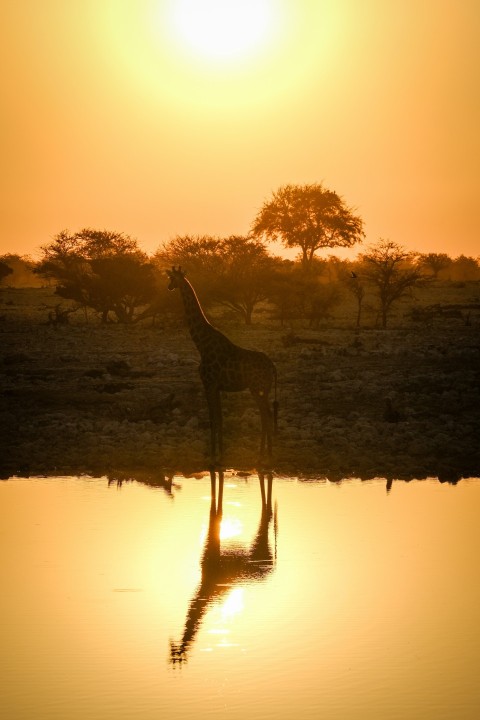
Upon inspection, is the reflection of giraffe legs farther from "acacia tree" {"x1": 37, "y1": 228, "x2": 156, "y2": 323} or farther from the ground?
Answer: "acacia tree" {"x1": 37, "y1": 228, "x2": 156, "y2": 323}

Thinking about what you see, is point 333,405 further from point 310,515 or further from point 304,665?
point 304,665

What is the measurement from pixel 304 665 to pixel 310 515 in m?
5.31

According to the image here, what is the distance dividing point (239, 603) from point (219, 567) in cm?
132

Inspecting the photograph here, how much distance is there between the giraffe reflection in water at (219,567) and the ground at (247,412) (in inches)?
125

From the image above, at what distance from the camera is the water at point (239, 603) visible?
8.37m

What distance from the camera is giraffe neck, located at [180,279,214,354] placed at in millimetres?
19047

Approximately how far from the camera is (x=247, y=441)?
19219mm

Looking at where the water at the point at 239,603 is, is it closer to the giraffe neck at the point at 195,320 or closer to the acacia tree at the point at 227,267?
the giraffe neck at the point at 195,320

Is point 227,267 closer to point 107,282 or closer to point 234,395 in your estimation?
point 107,282

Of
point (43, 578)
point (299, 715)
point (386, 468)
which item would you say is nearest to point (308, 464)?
point (386, 468)

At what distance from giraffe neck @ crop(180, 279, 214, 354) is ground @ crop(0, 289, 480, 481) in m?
1.52

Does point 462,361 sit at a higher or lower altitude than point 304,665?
higher

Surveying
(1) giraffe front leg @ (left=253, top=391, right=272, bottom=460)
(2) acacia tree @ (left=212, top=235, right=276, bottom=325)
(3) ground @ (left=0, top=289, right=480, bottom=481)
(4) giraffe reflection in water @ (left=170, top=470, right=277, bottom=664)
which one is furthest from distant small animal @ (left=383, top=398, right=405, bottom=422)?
(2) acacia tree @ (left=212, top=235, right=276, bottom=325)

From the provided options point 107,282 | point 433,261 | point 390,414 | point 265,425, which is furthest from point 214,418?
point 433,261
